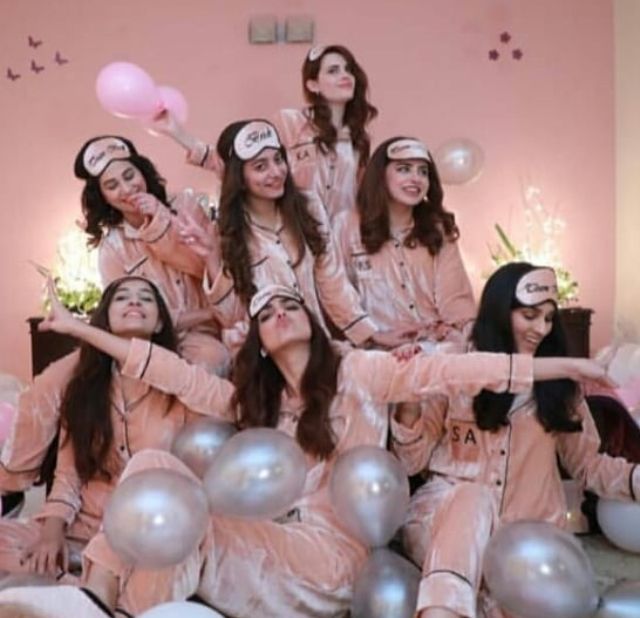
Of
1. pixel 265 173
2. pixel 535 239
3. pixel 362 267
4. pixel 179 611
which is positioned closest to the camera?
pixel 179 611

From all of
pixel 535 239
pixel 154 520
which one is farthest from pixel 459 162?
pixel 154 520

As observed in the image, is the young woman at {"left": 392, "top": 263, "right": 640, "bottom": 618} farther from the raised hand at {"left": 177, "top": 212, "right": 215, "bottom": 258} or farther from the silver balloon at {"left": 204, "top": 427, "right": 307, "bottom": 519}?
Result: the raised hand at {"left": 177, "top": 212, "right": 215, "bottom": 258}

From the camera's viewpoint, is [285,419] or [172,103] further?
[172,103]

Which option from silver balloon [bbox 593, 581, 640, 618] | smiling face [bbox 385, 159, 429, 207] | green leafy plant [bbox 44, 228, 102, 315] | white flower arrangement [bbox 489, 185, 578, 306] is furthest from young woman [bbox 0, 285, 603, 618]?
white flower arrangement [bbox 489, 185, 578, 306]

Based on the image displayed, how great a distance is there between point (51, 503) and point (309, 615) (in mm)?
621

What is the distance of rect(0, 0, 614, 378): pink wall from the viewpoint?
432 centimetres

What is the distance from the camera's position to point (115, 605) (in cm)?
151

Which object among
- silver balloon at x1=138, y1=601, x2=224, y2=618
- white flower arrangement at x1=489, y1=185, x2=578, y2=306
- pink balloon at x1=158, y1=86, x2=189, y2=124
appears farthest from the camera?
white flower arrangement at x1=489, y1=185, x2=578, y2=306

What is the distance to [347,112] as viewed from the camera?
98.5 inches

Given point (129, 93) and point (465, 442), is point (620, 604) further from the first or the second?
point (129, 93)

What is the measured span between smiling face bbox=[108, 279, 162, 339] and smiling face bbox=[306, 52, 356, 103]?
2.82 ft

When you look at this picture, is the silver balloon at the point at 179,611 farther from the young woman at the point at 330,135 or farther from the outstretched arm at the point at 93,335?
the young woman at the point at 330,135

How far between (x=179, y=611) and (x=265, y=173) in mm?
1123

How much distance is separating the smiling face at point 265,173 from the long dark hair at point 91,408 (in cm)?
40
